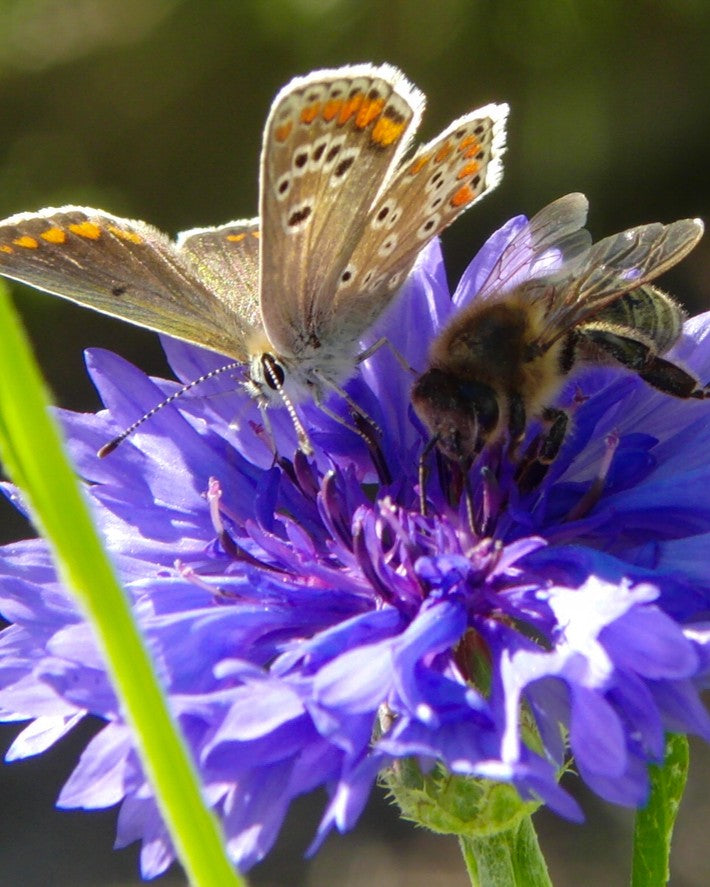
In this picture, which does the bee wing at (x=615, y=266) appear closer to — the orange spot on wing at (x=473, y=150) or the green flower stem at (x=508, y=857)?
the orange spot on wing at (x=473, y=150)

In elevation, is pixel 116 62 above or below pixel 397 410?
above

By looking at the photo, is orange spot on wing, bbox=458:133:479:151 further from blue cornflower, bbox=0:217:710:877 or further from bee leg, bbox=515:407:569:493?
bee leg, bbox=515:407:569:493

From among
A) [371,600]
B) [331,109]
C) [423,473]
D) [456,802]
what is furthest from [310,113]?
[456,802]

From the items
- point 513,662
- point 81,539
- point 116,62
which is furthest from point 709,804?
point 81,539

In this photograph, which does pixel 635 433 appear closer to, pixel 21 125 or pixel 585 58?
pixel 585 58

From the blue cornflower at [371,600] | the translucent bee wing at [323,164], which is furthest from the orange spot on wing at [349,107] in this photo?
the blue cornflower at [371,600]

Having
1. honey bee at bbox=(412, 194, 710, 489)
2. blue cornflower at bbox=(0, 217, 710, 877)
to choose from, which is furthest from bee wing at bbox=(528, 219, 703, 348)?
blue cornflower at bbox=(0, 217, 710, 877)
